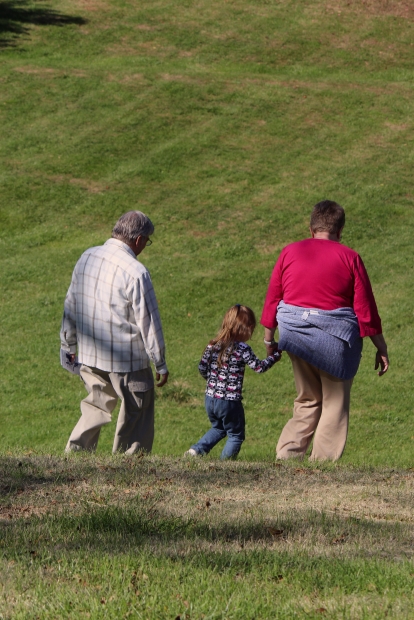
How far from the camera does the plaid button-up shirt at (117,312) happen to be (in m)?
6.07

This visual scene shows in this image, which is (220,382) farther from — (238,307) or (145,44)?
(145,44)

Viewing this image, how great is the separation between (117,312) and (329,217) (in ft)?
5.64

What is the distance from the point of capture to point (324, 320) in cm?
626

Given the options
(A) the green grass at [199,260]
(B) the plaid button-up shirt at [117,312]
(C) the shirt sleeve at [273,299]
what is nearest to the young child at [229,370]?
(C) the shirt sleeve at [273,299]

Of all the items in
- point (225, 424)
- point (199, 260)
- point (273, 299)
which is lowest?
point (199, 260)

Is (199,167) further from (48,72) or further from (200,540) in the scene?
(200,540)

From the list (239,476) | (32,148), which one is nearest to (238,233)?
(32,148)

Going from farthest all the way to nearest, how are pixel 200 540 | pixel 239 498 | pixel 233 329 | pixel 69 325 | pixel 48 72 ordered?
pixel 48 72
pixel 233 329
pixel 69 325
pixel 239 498
pixel 200 540

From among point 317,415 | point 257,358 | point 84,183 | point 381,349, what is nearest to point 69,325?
point 257,358

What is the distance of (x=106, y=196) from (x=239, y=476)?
12737 millimetres

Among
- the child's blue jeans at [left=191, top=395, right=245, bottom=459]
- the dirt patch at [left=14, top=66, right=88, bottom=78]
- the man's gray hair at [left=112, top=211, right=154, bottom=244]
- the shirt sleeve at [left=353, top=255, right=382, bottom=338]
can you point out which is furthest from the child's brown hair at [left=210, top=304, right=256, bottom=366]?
the dirt patch at [left=14, top=66, right=88, bottom=78]

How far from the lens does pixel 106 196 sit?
17.7 m

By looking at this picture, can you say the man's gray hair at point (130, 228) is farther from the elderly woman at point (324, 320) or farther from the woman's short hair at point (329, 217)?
the woman's short hair at point (329, 217)

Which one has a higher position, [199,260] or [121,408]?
[121,408]
